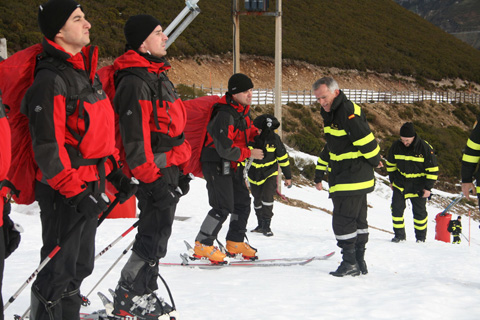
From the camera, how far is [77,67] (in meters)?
3.31

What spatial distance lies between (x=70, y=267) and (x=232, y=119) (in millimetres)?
3108

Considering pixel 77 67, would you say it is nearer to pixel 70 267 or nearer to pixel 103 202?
pixel 103 202

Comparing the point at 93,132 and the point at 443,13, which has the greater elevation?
Result: the point at 443,13

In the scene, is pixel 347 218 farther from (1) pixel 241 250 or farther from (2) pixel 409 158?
(2) pixel 409 158

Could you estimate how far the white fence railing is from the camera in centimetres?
3300

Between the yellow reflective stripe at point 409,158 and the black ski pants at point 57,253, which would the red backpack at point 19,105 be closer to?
the black ski pants at point 57,253

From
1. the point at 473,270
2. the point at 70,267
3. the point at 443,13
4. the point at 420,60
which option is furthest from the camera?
the point at 443,13

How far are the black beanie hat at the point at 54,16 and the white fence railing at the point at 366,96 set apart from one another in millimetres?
28055

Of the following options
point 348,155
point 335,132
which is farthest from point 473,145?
point 335,132

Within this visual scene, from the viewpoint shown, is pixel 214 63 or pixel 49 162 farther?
pixel 214 63

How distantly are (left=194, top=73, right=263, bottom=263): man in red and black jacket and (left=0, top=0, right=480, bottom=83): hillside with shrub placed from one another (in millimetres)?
26248

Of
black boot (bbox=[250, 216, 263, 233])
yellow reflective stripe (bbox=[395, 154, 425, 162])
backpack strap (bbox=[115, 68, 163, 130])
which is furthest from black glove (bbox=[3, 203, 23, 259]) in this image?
yellow reflective stripe (bbox=[395, 154, 425, 162])

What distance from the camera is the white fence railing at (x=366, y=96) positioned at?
108 feet

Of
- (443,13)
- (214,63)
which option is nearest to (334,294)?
(214,63)
